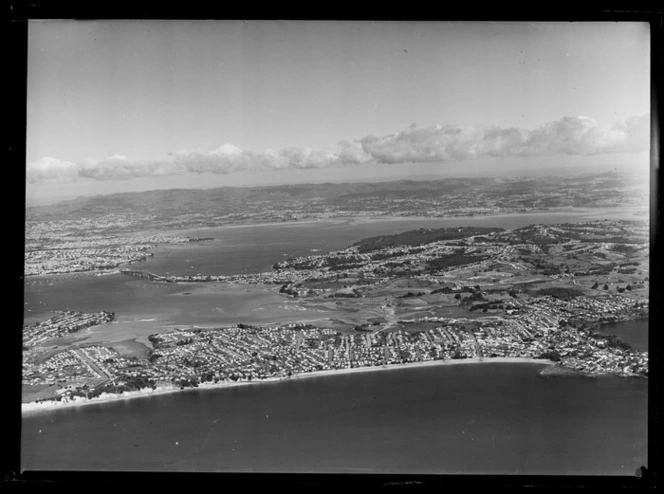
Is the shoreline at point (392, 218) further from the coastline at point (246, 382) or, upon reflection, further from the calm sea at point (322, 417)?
the coastline at point (246, 382)

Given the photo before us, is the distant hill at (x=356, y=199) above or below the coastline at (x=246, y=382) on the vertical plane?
above

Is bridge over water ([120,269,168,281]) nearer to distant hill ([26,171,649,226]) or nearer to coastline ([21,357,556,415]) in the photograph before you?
distant hill ([26,171,649,226])

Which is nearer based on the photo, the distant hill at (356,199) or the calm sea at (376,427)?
the calm sea at (376,427)

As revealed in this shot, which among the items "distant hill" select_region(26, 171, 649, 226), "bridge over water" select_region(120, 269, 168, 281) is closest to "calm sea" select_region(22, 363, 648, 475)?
"bridge over water" select_region(120, 269, 168, 281)

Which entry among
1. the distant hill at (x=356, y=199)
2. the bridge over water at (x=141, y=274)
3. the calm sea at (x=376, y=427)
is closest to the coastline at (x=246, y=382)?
the calm sea at (x=376, y=427)

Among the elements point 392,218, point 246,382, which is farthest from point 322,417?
point 392,218
